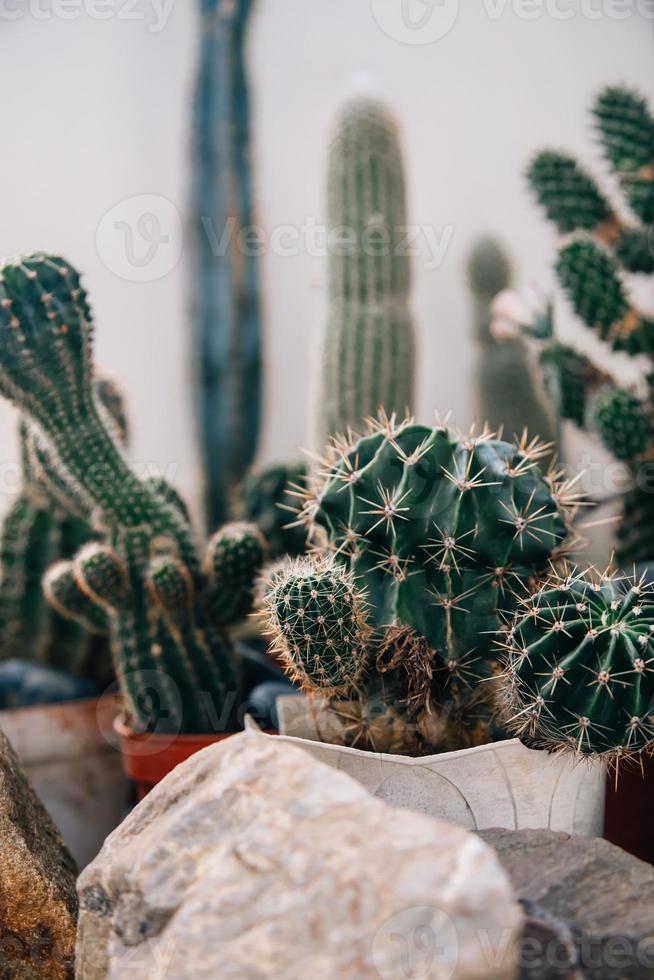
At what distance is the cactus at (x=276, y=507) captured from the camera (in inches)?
66.9

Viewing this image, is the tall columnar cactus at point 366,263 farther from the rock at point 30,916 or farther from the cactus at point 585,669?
the rock at point 30,916

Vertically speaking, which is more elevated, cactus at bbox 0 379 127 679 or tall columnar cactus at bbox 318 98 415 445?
tall columnar cactus at bbox 318 98 415 445

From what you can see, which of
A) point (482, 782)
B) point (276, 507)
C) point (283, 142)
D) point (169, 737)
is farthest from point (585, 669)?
point (283, 142)

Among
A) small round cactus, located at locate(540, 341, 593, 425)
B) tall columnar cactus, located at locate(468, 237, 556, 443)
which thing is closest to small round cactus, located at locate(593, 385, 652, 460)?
small round cactus, located at locate(540, 341, 593, 425)

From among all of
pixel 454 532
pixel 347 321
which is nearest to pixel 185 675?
pixel 454 532

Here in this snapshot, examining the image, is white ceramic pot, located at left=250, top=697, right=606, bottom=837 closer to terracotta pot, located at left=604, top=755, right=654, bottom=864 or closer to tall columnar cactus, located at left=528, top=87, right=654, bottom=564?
terracotta pot, located at left=604, top=755, right=654, bottom=864

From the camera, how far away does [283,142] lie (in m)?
2.45

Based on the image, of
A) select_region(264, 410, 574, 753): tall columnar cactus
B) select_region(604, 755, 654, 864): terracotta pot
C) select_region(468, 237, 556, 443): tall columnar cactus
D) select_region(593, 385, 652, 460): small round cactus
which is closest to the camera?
select_region(264, 410, 574, 753): tall columnar cactus

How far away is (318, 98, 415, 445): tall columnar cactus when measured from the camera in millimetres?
1841

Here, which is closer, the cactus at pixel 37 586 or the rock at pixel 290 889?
the rock at pixel 290 889

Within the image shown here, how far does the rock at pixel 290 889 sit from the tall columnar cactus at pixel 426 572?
252 millimetres

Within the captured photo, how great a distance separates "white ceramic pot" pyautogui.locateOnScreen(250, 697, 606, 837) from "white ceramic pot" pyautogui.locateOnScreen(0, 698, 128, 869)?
0.72m

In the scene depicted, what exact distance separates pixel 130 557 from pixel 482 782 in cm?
64

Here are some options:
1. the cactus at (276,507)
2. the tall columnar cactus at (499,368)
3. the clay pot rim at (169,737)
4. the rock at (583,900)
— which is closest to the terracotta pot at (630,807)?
the rock at (583,900)
